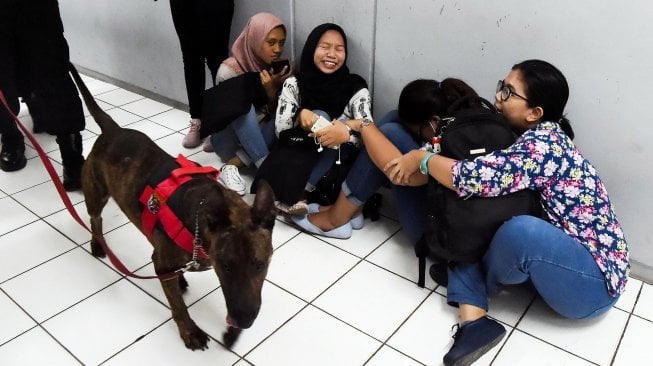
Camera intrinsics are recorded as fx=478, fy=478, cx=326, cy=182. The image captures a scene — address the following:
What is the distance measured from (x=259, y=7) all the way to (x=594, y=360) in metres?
2.35

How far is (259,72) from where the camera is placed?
Result: 259cm

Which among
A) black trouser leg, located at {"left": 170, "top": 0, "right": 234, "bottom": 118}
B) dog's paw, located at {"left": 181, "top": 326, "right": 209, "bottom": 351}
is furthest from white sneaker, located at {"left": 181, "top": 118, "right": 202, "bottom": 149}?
dog's paw, located at {"left": 181, "top": 326, "right": 209, "bottom": 351}

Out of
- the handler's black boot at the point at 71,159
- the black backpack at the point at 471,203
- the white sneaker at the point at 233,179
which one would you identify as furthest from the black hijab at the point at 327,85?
the handler's black boot at the point at 71,159

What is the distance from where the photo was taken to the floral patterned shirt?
1522mm

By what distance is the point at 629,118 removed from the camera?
5.89 ft

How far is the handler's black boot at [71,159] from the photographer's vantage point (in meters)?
2.59

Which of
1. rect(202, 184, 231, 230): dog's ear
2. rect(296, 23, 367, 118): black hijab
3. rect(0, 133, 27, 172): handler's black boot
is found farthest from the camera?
rect(0, 133, 27, 172): handler's black boot

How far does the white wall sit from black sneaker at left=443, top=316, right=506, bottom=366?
2.55 feet

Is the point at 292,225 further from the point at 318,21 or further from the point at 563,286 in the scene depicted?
the point at 563,286

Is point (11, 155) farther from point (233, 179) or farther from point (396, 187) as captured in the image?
point (396, 187)

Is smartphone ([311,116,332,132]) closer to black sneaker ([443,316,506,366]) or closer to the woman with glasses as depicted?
the woman with glasses

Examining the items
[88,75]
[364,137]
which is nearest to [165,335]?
[364,137]

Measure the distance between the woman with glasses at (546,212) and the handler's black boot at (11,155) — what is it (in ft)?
8.14

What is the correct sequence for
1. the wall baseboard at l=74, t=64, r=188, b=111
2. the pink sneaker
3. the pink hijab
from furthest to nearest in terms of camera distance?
the wall baseboard at l=74, t=64, r=188, b=111
the pink sneaker
the pink hijab
